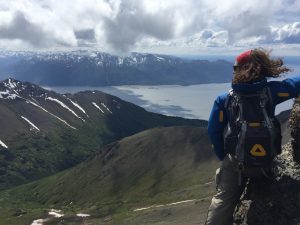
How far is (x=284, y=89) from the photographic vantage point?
1185cm

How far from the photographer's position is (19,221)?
19275 cm

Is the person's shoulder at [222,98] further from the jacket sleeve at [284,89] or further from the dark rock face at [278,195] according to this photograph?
the dark rock face at [278,195]

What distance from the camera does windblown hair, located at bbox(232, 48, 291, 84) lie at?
11312mm

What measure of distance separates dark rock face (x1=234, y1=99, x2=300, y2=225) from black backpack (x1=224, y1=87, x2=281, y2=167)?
0.94 meters

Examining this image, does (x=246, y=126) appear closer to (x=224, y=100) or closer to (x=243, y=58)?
(x=224, y=100)

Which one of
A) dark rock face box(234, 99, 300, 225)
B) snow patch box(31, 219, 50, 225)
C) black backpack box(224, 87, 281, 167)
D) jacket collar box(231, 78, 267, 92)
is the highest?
jacket collar box(231, 78, 267, 92)

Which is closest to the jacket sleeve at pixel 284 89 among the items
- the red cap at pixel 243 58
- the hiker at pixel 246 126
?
the hiker at pixel 246 126

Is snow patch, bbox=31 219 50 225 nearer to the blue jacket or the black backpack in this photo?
the blue jacket

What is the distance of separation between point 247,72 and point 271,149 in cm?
211

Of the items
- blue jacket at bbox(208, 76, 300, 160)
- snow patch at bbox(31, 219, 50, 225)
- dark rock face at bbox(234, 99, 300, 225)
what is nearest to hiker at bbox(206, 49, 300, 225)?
blue jacket at bbox(208, 76, 300, 160)

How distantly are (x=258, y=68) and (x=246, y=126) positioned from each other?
64.0 inches

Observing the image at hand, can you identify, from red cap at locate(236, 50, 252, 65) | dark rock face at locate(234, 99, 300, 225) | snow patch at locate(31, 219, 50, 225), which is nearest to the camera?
red cap at locate(236, 50, 252, 65)

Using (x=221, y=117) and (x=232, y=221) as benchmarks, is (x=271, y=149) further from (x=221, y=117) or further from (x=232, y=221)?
(x=232, y=221)

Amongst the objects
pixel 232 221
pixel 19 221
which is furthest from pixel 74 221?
pixel 232 221
